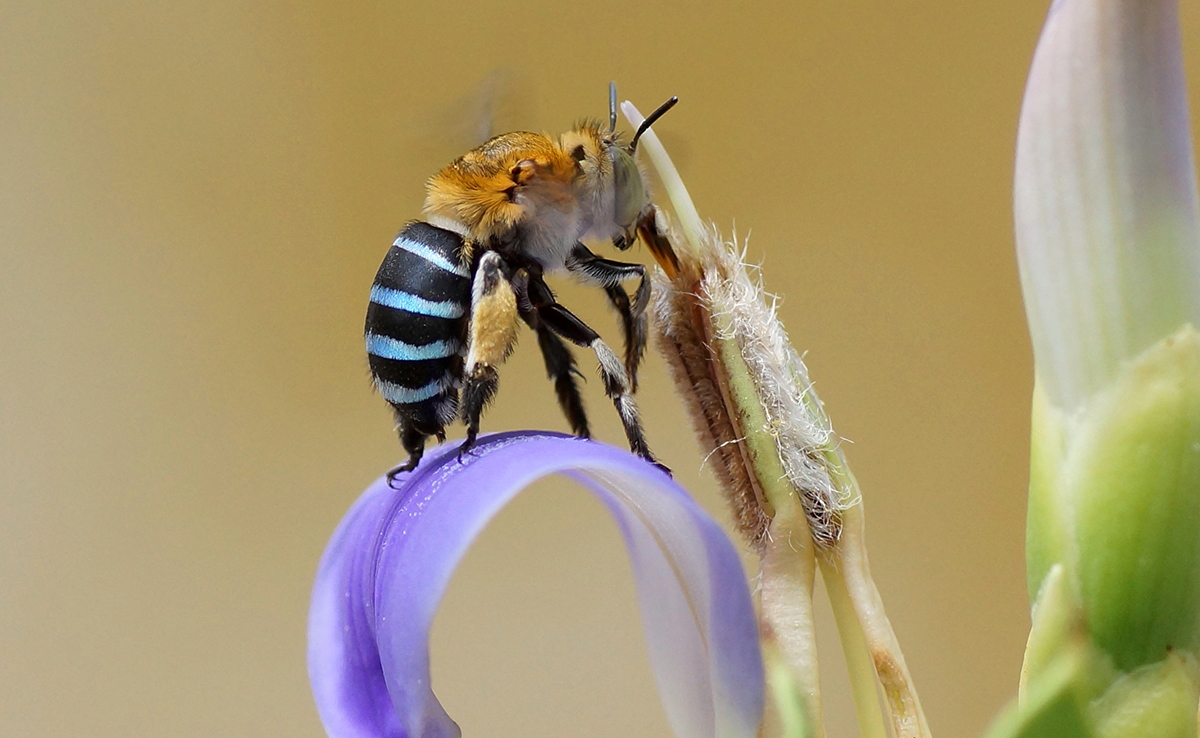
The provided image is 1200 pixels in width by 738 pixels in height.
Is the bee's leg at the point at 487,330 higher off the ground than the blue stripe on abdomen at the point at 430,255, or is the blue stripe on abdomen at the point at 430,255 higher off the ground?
the blue stripe on abdomen at the point at 430,255

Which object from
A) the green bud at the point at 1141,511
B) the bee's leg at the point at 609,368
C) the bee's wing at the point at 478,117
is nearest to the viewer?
the green bud at the point at 1141,511

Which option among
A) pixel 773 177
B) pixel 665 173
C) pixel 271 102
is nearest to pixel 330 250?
pixel 271 102

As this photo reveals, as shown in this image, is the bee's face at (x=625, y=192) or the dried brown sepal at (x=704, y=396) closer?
the dried brown sepal at (x=704, y=396)

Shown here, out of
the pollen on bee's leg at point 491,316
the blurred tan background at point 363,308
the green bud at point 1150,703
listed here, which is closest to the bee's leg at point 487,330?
the pollen on bee's leg at point 491,316

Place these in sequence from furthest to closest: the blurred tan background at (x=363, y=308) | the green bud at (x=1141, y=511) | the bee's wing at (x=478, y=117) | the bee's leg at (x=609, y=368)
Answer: the blurred tan background at (x=363, y=308) → the bee's wing at (x=478, y=117) → the bee's leg at (x=609, y=368) → the green bud at (x=1141, y=511)

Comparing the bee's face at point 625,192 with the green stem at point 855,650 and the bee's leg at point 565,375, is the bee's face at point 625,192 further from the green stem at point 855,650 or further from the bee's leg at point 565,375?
the green stem at point 855,650

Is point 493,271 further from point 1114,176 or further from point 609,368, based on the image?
point 1114,176

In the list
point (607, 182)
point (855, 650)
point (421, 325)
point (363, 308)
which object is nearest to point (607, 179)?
point (607, 182)

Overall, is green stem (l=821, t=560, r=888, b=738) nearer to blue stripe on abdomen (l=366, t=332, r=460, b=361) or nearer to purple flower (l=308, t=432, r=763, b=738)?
purple flower (l=308, t=432, r=763, b=738)

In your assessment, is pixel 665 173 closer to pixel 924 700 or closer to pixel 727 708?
pixel 727 708
